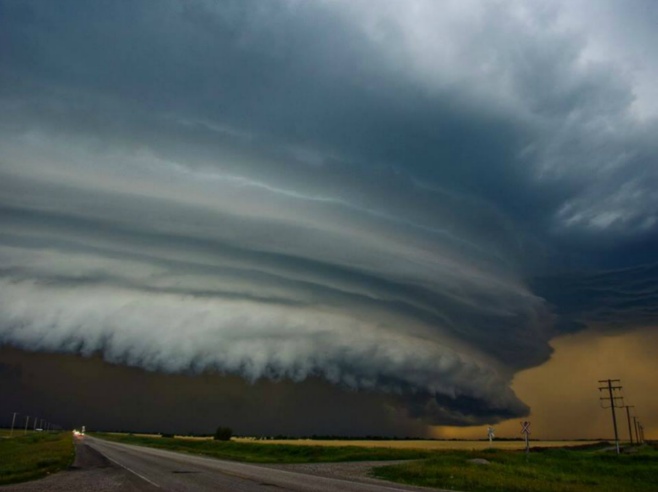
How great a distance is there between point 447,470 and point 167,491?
2352 centimetres

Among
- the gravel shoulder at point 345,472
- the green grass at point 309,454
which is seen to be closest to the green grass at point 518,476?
the gravel shoulder at point 345,472

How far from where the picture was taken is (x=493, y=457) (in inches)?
2371

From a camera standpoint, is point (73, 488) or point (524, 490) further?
point (524, 490)

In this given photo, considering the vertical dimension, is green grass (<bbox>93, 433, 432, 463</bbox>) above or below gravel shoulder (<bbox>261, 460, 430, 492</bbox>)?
below

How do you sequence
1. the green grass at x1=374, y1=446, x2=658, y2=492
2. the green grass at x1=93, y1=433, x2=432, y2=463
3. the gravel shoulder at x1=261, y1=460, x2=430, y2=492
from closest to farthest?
the green grass at x1=374, y1=446, x2=658, y2=492, the gravel shoulder at x1=261, y1=460, x2=430, y2=492, the green grass at x1=93, y1=433, x2=432, y2=463

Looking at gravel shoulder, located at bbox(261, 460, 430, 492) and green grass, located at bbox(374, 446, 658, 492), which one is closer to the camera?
green grass, located at bbox(374, 446, 658, 492)

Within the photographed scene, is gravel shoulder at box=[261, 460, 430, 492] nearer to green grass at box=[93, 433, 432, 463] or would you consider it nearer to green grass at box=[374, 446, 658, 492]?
green grass at box=[374, 446, 658, 492]

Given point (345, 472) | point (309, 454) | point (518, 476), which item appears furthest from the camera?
point (309, 454)

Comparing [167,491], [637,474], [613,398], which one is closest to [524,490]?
[167,491]

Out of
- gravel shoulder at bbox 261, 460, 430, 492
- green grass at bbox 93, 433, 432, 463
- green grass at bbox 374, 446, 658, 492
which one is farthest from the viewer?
green grass at bbox 93, 433, 432, 463

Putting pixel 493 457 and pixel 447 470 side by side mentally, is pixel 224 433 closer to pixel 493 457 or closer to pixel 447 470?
pixel 493 457

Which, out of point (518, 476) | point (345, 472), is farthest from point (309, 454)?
point (518, 476)

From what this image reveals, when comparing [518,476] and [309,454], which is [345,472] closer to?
[518,476]

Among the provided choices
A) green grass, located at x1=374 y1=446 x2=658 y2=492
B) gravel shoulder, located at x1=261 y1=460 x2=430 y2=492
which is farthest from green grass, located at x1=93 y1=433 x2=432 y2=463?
gravel shoulder, located at x1=261 y1=460 x2=430 y2=492
